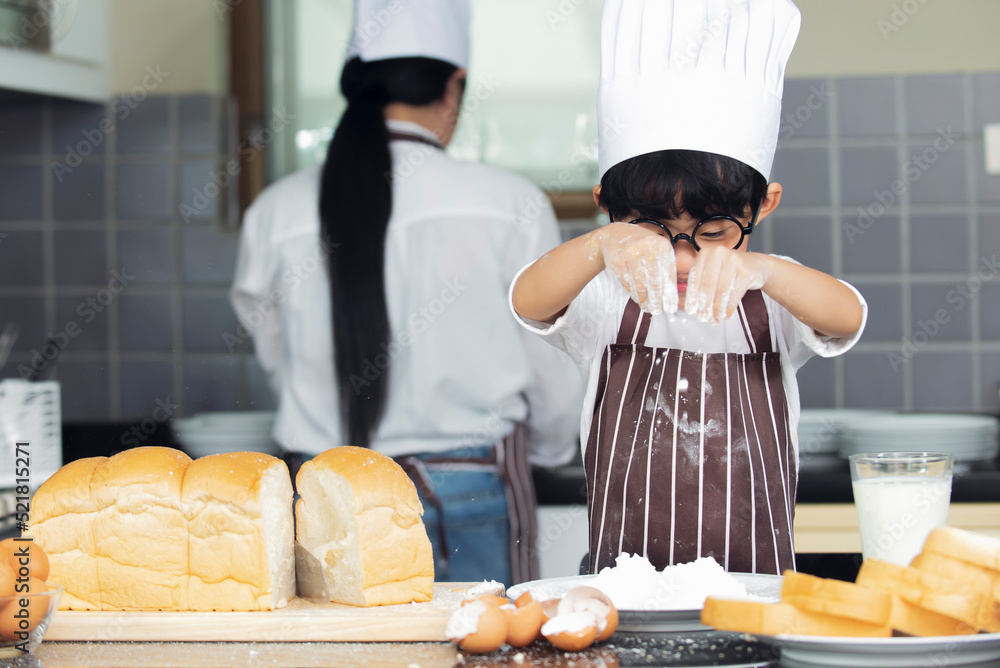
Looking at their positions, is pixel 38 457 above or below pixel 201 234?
below

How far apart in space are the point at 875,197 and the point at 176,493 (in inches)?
78.0

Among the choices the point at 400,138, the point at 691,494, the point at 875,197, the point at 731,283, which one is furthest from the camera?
the point at 875,197

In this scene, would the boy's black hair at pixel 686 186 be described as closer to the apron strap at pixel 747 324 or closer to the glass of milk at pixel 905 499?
the apron strap at pixel 747 324

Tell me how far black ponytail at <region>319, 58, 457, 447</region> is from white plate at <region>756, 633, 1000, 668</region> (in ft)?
3.59

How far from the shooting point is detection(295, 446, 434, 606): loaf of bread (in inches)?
35.0

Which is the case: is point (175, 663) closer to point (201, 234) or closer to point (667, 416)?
point (667, 416)

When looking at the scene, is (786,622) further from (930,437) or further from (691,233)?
(930,437)

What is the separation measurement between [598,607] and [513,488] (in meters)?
1.02

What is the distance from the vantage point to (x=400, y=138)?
1.71 m

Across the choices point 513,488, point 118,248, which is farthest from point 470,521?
point 118,248

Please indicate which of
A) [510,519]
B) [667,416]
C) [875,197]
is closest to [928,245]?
[875,197]

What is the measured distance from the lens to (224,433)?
2.02 metres

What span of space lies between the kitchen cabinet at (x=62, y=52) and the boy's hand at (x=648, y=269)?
5.45 feet

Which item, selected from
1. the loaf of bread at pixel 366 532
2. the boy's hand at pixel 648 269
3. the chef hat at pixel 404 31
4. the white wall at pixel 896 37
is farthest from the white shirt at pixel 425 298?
the white wall at pixel 896 37
